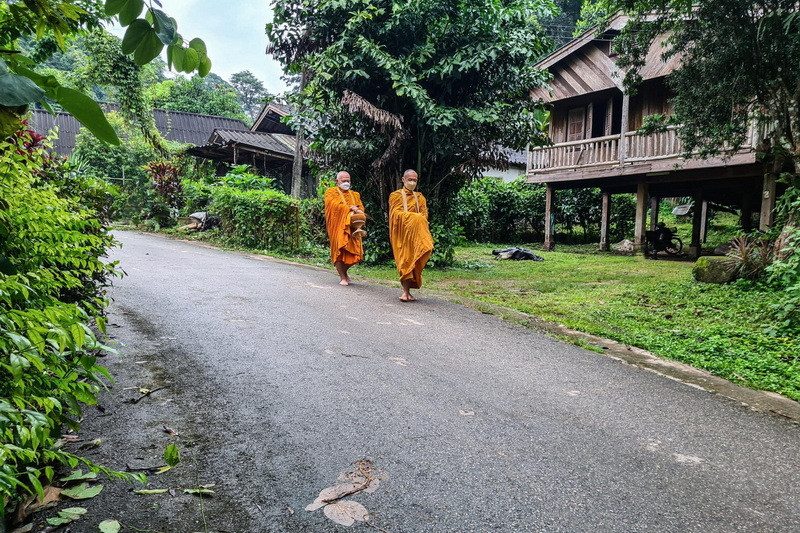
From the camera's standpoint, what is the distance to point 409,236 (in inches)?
283

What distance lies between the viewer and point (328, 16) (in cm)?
1049

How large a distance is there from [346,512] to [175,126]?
113 feet

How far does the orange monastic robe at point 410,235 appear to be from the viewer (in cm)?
700

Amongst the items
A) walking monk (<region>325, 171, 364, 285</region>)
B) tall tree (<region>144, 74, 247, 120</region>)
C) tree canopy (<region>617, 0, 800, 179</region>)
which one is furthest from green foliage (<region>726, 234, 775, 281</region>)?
tall tree (<region>144, 74, 247, 120</region>)

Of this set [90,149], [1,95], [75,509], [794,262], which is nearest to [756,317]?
[794,262]

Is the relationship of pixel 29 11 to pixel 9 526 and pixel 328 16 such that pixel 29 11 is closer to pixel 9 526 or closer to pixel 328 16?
pixel 9 526

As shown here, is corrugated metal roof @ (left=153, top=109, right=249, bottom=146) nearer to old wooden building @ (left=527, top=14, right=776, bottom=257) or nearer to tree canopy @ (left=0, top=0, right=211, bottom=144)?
old wooden building @ (left=527, top=14, right=776, bottom=257)

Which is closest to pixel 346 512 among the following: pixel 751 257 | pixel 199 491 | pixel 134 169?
pixel 199 491

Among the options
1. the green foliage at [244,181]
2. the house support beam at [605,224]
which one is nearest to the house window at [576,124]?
the house support beam at [605,224]

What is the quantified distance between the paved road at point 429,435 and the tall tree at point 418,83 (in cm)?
614

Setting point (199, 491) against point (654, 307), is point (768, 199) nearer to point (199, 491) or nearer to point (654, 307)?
point (654, 307)

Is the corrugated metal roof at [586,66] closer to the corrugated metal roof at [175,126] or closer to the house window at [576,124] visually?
the house window at [576,124]

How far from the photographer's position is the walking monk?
817 cm

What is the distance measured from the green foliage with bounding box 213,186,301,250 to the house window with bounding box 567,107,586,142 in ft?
35.3
